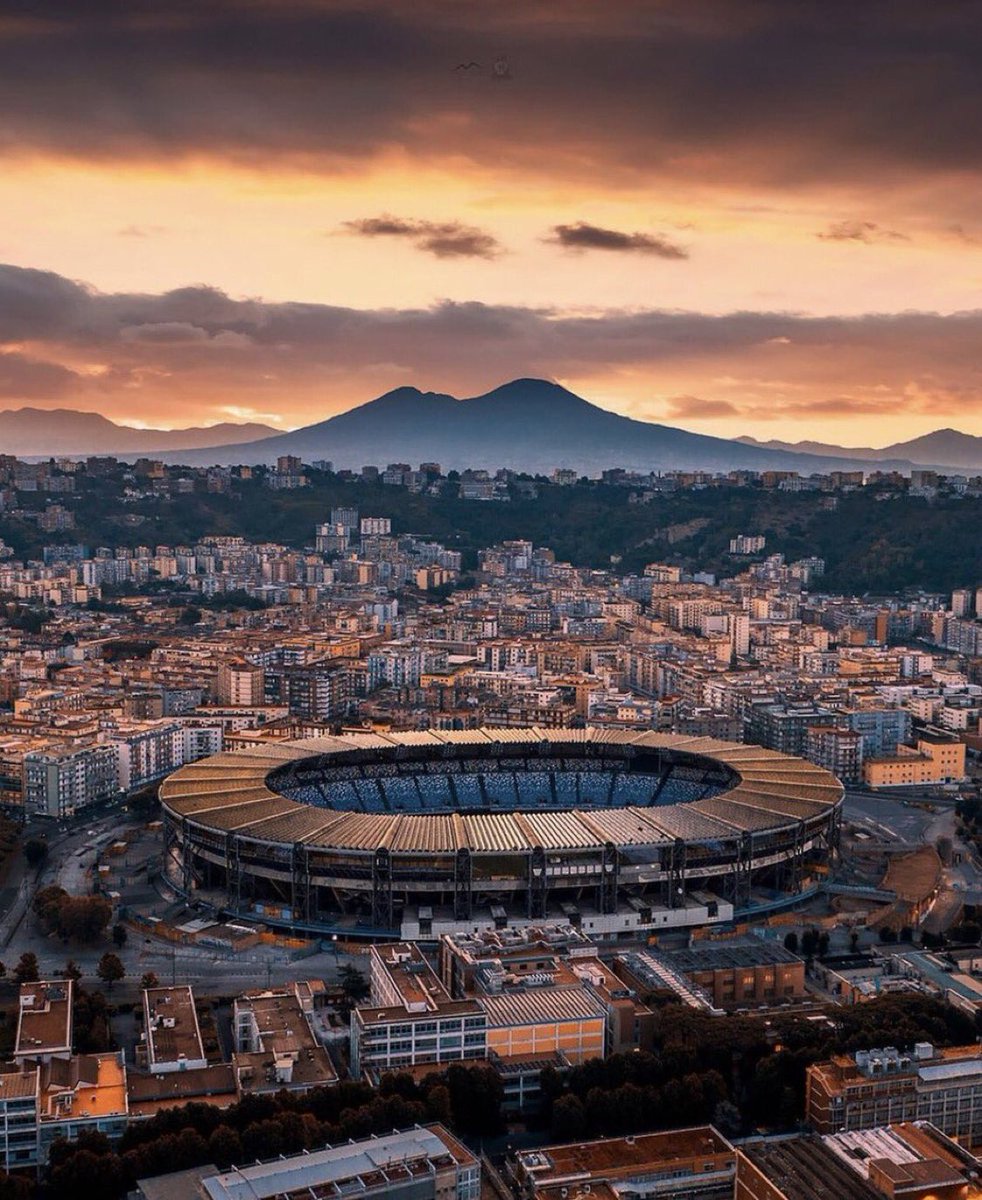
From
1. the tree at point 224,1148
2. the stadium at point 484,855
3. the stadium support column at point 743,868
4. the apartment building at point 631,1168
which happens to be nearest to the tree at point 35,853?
the stadium at point 484,855

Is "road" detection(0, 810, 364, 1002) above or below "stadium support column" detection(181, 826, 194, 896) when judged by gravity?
below

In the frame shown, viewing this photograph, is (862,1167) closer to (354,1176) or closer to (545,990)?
(354,1176)

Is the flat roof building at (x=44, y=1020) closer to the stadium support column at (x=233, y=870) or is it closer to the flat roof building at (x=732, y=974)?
the stadium support column at (x=233, y=870)

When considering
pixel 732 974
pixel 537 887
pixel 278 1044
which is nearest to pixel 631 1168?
pixel 278 1044

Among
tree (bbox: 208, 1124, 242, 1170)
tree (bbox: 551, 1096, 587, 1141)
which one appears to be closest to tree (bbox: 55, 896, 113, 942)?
tree (bbox: 208, 1124, 242, 1170)

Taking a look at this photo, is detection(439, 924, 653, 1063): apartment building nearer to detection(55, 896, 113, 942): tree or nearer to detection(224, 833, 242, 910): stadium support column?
detection(224, 833, 242, 910): stadium support column
